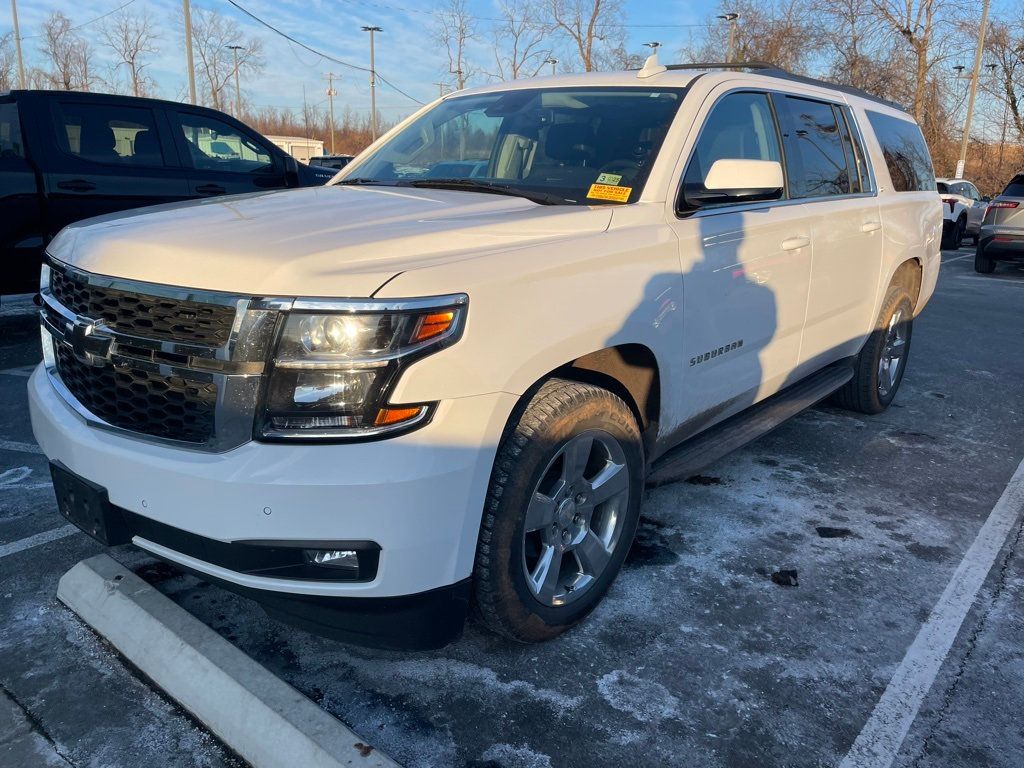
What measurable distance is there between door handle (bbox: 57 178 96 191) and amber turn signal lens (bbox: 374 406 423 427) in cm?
573

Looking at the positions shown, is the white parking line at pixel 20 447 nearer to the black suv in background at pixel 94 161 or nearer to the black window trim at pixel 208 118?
the black suv in background at pixel 94 161

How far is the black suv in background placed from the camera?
637 centimetres

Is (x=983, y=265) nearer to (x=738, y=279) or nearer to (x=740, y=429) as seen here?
(x=740, y=429)

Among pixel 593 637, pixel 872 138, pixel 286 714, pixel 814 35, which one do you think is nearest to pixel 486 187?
pixel 593 637

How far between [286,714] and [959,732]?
189 centimetres

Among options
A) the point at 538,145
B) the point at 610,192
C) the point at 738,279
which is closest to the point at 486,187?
the point at 538,145

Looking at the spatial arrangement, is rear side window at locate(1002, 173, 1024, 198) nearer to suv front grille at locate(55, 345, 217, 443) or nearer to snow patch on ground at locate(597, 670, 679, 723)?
snow patch on ground at locate(597, 670, 679, 723)

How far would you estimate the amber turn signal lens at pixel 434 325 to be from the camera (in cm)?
207

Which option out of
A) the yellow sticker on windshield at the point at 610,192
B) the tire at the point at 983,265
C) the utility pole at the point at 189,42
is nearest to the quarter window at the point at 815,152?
the yellow sticker on windshield at the point at 610,192

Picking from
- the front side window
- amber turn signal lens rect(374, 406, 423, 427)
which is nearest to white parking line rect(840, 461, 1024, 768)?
amber turn signal lens rect(374, 406, 423, 427)

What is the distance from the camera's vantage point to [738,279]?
3.30 meters

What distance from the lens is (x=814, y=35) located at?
1261 inches

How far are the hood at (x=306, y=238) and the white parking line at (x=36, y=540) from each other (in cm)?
131

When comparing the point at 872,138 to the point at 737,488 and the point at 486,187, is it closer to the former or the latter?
the point at 737,488
